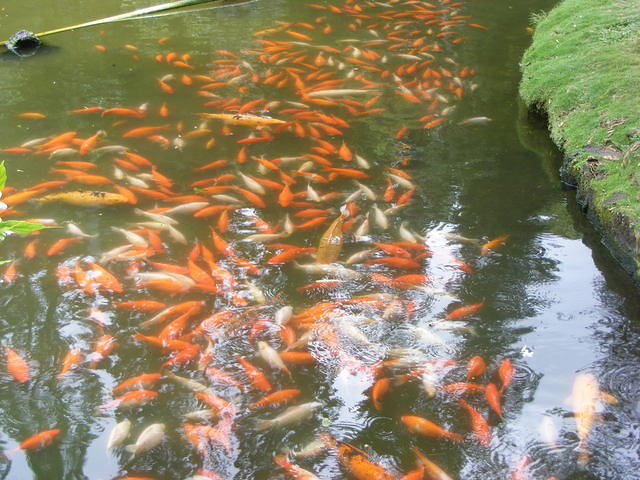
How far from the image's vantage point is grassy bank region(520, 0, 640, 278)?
507 centimetres

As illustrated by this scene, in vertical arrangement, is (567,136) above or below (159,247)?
above

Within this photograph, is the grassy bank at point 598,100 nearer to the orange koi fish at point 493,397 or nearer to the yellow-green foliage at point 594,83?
the yellow-green foliage at point 594,83

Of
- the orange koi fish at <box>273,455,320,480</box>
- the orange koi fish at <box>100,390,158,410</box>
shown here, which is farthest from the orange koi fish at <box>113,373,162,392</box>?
the orange koi fish at <box>273,455,320,480</box>

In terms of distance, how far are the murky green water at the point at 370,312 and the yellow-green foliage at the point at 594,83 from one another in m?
0.35

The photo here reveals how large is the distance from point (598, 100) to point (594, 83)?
32 cm

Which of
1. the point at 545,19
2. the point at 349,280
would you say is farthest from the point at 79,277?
the point at 545,19

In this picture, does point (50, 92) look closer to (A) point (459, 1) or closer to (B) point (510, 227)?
(B) point (510, 227)

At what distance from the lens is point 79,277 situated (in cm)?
467

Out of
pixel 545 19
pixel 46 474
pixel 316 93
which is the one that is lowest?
pixel 46 474

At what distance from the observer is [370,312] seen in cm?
435

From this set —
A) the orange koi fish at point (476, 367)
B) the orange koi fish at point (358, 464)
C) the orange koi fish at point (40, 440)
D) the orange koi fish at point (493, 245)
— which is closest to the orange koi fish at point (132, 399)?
the orange koi fish at point (40, 440)

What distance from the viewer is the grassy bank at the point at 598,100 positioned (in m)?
5.07

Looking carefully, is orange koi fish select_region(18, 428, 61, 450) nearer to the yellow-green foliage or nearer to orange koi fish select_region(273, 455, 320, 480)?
orange koi fish select_region(273, 455, 320, 480)

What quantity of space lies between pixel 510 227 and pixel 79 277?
137 inches
